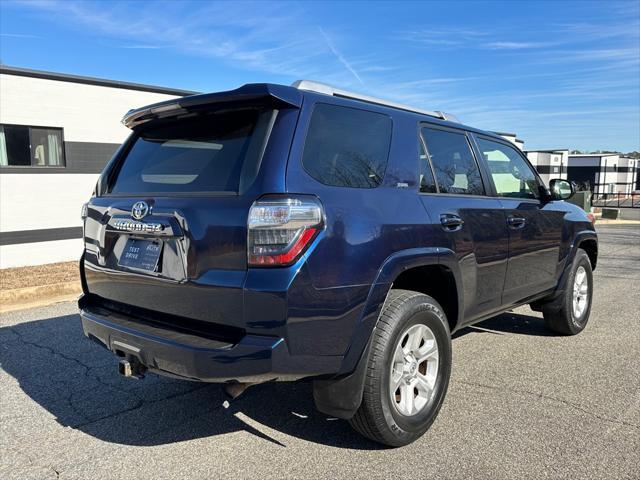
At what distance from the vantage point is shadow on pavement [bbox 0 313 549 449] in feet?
11.1

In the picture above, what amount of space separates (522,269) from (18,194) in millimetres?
10096

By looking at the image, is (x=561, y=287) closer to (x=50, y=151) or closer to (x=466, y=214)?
(x=466, y=214)

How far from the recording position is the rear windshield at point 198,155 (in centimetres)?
269

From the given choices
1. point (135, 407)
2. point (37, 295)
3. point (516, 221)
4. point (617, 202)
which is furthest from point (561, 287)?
point (617, 202)

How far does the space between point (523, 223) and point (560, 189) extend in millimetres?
1284

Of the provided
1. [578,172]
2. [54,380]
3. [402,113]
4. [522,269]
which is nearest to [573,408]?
[522,269]

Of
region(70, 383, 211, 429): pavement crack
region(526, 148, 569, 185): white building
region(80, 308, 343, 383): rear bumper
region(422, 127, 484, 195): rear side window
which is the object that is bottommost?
region(70, 383, 211, 429): pavement crack

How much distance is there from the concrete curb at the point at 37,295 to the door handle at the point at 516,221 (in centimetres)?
607

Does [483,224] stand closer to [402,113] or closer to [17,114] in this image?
[402,113]

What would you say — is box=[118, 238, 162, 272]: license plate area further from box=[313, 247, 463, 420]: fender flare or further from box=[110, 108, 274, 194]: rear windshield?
box=[313, 247, 463, 420]: fender flare

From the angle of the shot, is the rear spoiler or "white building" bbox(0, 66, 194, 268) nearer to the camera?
the rear spoiler

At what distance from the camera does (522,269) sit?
14.4 ft

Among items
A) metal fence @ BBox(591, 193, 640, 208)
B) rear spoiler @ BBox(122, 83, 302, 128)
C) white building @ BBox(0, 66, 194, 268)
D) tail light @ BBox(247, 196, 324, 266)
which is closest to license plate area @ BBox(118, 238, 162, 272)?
tail light @ BBox(247, 196, 324, 266)

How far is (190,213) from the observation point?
268cm
